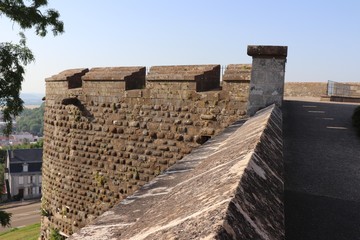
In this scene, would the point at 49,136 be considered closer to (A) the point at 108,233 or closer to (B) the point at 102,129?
(B) the point at 102,129

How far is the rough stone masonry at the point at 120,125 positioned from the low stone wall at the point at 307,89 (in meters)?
10.7

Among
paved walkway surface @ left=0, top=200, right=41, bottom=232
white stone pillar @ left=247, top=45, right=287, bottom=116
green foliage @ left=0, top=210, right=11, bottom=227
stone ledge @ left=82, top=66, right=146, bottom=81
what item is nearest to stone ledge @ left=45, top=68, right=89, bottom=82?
stone ledge @ left=82, top=66, right=146, bottom=81

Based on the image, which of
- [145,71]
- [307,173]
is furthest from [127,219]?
[145,71]

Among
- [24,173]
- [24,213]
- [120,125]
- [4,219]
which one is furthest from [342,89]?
[24,173]

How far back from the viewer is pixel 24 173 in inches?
2618

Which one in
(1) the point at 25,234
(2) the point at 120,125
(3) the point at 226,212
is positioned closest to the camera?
(3) the point at 226,212

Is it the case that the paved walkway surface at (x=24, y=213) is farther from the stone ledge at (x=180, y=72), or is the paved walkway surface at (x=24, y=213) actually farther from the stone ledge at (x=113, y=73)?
the stone ledge at (x=180, y=72)

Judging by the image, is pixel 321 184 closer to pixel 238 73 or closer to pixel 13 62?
pixel 238 73

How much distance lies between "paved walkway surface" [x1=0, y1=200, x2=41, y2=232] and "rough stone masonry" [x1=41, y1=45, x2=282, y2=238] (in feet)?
112

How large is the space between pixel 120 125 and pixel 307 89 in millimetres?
11969

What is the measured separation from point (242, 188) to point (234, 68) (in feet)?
20.5

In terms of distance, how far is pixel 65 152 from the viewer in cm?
1012

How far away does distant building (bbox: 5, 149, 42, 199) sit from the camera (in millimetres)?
64562

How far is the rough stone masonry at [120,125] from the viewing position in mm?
7520
